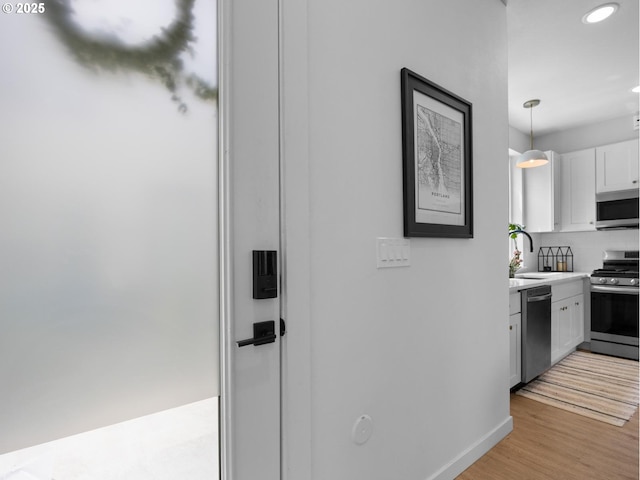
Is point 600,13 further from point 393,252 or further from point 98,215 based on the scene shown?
point 98,215

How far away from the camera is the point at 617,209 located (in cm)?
377

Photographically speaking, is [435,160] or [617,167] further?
[617,167]

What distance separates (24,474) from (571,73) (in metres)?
4.02

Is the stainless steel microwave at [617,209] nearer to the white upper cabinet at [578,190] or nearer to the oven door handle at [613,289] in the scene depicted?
the white upper cabinet at [578,190]

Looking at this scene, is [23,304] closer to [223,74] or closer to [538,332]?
[223,74]

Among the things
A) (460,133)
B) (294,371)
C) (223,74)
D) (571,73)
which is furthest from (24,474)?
(571,73)

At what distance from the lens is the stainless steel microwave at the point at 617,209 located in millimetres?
3656

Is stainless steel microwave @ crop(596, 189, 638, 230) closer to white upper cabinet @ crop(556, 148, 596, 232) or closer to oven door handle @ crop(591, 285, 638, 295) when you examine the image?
white upper cabinet @ crop(556, 148, 596, 232)

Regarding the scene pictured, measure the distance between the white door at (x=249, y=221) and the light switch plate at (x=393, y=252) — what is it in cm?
49

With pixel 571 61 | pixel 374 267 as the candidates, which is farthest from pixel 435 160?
pixel 571 61

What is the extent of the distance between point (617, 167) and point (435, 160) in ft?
11.5

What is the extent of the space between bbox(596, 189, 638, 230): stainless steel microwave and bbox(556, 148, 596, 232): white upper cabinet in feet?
0.23

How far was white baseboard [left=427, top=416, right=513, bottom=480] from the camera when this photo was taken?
1653 mm

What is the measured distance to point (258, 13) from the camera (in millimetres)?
1003
